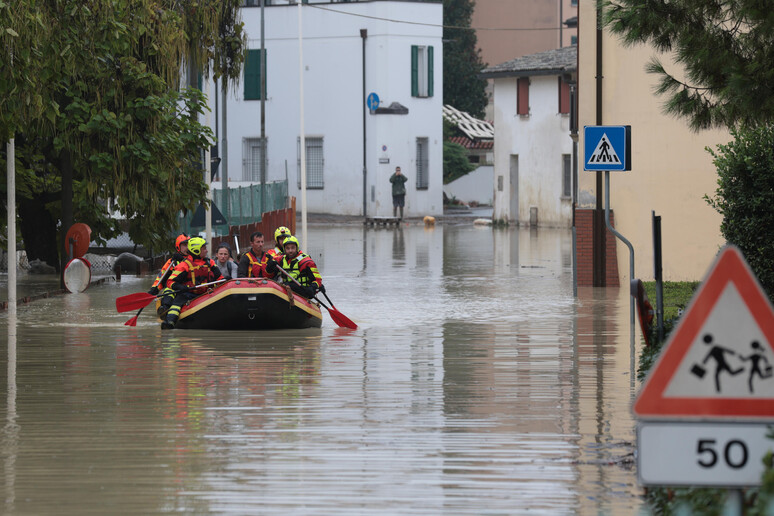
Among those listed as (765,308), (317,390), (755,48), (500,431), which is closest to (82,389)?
(317,390)

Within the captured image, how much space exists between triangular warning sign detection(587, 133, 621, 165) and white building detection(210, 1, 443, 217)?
41109mm

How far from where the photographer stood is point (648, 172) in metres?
25.2

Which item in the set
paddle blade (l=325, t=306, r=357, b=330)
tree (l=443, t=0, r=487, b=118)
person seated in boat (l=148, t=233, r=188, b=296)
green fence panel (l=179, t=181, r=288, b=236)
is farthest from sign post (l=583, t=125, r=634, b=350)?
tree (l=443, t=0, r=487, b=118)

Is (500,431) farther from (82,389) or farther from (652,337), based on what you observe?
(82,389)

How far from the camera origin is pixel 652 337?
12.7 meters

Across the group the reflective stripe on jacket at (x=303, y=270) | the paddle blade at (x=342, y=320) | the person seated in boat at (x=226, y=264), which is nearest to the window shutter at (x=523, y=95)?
the person seated in boat at (x=226, y=264)

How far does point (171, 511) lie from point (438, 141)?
53075mm

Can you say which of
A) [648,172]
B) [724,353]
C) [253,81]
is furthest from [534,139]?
[724,353]

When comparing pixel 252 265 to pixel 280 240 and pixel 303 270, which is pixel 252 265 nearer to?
pixel 280 240

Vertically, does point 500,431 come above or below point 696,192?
below

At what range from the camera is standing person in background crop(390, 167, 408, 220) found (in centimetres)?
5619

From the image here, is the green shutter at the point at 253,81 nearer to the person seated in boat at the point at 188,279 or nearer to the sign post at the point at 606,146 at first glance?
the person seated in boat at the point at 188,279

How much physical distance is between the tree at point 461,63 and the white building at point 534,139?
18.7 m

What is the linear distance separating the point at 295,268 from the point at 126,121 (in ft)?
21.8
